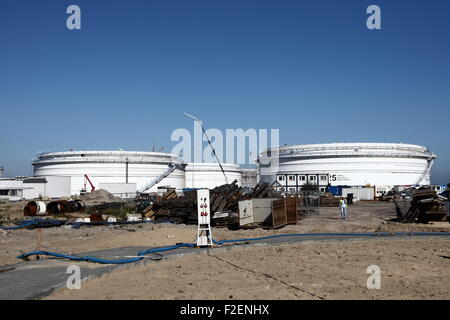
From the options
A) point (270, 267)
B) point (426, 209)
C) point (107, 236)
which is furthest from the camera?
point (426, 209)

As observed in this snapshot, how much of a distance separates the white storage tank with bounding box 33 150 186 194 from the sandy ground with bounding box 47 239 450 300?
6182 cm

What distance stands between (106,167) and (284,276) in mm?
66780

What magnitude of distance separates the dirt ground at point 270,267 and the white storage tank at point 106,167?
179ft

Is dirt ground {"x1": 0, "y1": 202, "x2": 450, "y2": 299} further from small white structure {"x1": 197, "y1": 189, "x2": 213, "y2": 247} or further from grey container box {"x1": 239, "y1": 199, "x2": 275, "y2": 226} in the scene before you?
grey container box {"x1": 239, "y1": 199, "x2": 275, "y2": 226}

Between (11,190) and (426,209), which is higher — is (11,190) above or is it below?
above

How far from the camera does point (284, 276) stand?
9531mm

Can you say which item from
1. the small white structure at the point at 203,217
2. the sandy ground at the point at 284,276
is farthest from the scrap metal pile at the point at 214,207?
the sandy ground at the point at 284,276

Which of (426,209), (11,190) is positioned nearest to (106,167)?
(11,190)

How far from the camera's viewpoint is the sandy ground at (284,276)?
7.90 metres

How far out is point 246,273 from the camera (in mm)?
9930

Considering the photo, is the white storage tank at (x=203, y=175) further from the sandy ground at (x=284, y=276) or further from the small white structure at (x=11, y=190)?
the sandy ground at (x=284, y=276)

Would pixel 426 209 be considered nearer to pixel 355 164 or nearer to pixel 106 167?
pixel 355 164

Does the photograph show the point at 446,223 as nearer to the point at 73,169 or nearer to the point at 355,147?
the point at 355,147

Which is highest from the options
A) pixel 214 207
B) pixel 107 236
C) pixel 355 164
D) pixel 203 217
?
pixel 355 164
